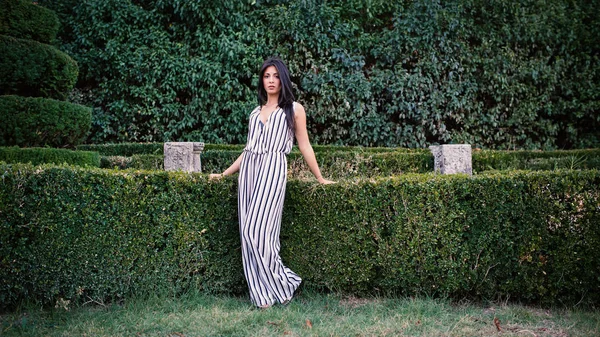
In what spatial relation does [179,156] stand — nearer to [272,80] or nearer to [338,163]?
[338,163]

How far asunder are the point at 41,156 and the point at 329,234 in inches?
129

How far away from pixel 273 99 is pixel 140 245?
61.7 inches

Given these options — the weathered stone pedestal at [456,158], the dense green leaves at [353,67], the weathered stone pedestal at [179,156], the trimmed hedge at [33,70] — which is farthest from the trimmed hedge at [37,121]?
the weathered stone pedestal at [456,158]

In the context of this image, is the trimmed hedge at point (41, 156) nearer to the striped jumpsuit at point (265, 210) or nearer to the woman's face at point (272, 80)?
the striped jumpsuit at point (265, 210)

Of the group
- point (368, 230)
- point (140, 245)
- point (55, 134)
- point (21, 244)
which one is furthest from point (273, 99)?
point (55, 134)

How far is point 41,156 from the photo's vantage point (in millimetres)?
5160

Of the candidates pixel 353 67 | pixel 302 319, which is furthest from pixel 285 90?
pixel 353 67

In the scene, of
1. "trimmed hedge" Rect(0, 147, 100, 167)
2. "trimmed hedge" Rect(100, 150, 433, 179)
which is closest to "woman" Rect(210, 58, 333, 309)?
"trimmed hedge" Rect(0, 147, 100, 167)

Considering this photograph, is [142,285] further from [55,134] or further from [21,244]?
[55,134]

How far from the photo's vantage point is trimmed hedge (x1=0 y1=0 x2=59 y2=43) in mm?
5742

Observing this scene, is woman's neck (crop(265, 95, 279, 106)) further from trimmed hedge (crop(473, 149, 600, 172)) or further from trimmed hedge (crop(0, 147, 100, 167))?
trimmed hedge (crop(473, 149, 600, 172))

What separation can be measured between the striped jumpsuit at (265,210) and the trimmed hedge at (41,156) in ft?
6.78

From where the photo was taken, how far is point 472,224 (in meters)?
3.81

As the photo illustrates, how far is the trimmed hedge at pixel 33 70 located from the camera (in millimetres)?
5531
